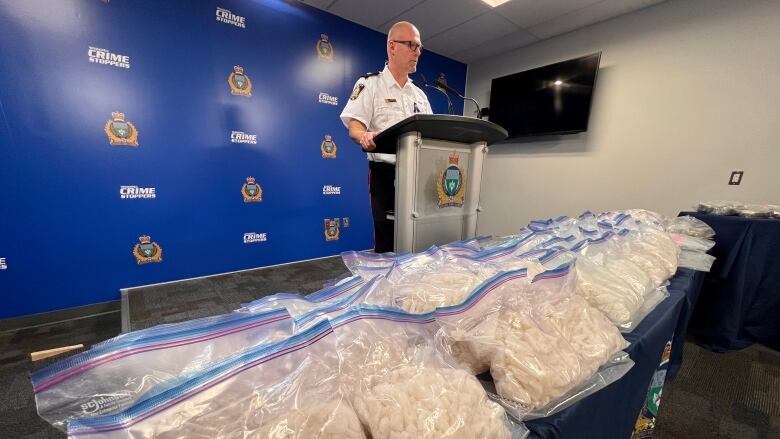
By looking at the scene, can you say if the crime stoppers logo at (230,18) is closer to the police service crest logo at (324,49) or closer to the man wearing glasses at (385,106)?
the police service crest logo at (324,49)

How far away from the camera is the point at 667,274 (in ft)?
3.05

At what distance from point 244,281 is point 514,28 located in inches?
157

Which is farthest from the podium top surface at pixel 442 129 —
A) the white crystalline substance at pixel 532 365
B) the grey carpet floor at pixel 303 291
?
the grey carpet floor at pixel 303 291

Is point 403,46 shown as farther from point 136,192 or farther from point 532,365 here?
point 136,192

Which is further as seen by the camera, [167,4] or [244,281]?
[244,281]

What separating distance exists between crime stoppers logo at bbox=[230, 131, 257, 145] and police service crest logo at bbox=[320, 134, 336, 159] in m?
0.70

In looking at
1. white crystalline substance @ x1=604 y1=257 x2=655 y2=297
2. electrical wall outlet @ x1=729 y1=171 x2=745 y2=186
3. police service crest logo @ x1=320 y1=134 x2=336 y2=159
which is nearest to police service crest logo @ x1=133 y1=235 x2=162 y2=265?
police service crest logo @ x1=320 y1=134 x2=336 y2=159

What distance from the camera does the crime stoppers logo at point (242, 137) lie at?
2617 millimetres

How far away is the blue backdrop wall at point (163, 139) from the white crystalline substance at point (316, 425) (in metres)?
2.78

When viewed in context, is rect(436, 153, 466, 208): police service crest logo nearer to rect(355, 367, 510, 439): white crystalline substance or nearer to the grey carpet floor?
rect(355, 367, 510, 439): white crystalline substance

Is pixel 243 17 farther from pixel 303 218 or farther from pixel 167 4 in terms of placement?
pixel 303 218

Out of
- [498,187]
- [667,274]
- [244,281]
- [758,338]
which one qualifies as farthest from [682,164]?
[244,281]

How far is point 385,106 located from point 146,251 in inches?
92.7

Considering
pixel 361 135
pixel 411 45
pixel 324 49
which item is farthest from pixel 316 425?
pixel 324 49
